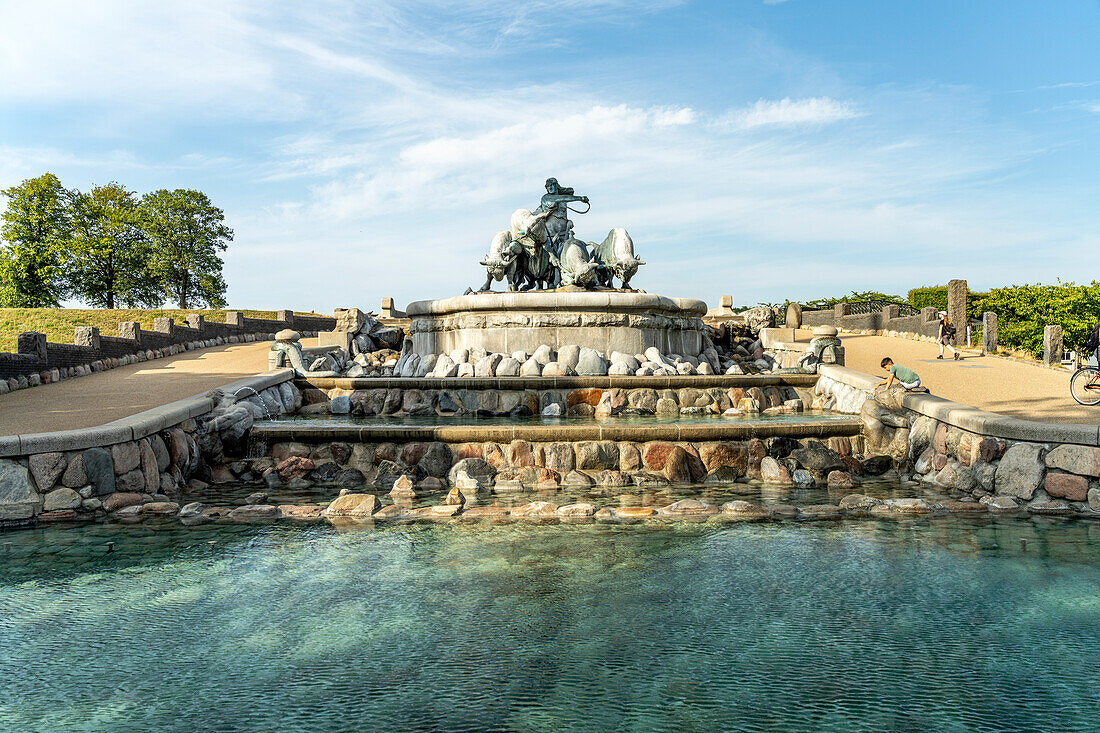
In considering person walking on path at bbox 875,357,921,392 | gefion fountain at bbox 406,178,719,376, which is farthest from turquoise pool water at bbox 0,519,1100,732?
gefion fountain at bbox 406,178,719,376

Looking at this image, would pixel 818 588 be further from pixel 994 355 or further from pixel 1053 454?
pixel 994 355

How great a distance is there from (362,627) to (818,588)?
2.77m

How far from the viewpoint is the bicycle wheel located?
1110cm

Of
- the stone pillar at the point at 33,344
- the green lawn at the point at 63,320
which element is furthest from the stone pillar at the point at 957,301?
the green lawn at the point at 63,320

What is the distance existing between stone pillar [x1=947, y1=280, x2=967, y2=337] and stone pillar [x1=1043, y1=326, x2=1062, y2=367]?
434 inches

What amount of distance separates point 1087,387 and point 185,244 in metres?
53.2

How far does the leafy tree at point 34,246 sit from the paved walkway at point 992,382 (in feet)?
148

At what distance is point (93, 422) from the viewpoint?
10070 mm

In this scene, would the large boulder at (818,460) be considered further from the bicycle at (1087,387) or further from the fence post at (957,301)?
the fence post at (957,301)

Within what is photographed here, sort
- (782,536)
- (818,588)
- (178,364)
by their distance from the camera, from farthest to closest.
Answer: (178,364) < (782,536) < (818,588)

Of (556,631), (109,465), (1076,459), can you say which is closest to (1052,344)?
(1076,459)

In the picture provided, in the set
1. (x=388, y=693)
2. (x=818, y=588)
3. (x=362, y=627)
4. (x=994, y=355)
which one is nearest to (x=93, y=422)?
(x=362, y=627)

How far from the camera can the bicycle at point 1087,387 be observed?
11.1 metres

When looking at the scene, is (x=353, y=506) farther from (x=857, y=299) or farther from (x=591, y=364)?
(x=857, y=299)
